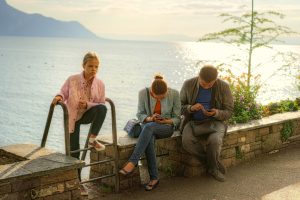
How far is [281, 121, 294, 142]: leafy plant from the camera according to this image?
7930mm

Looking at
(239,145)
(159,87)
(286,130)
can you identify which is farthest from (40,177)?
(286,130)

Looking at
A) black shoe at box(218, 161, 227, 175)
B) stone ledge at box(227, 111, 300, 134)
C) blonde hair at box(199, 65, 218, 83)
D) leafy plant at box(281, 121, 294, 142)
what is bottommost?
black shoe at box(218, 161, 227, 175)

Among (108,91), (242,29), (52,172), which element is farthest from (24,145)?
(108,91)

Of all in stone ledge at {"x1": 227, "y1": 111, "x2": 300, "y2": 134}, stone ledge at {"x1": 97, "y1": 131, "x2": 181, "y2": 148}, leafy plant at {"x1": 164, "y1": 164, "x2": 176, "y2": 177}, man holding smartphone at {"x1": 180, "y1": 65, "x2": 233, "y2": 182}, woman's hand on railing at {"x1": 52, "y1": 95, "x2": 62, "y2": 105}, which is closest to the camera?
woman's hand on railing at {"x1": 52, "y1": 95, "x2": 62, "y2": 105}

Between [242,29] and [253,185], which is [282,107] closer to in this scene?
[242,29]

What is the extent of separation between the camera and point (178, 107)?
6238 mm

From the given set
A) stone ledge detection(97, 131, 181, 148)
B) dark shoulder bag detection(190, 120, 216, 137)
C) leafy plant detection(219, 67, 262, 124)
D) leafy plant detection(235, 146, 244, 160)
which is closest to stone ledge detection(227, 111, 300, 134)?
leafy plant detection(219, 67, 262, 124)

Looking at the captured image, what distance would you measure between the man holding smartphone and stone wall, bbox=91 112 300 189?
0.19 m

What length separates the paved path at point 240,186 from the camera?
5.67 m

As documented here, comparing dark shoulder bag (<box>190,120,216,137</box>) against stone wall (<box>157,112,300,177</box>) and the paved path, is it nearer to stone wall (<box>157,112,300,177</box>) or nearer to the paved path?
stone wall (<box>157,112,300,177</box>)

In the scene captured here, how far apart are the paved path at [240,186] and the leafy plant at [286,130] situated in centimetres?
77

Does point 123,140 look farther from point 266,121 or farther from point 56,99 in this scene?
point 266,121

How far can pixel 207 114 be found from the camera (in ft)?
20.6

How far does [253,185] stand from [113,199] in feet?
5.88
